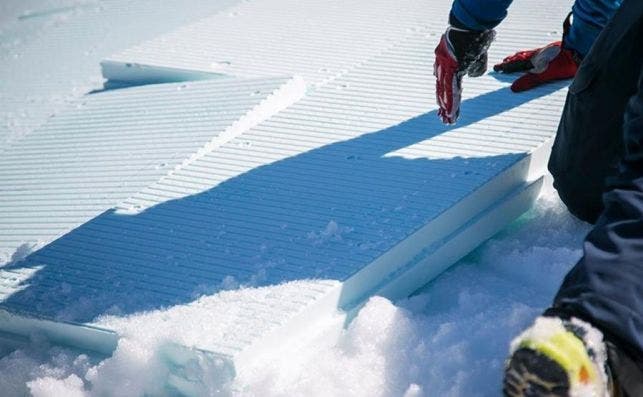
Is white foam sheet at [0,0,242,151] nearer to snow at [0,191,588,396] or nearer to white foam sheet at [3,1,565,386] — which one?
white foam sheet at [3,1,565,386]

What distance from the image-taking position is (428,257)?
1561mm

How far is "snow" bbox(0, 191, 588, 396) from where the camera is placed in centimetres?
130

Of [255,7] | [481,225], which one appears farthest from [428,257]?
[255,7]

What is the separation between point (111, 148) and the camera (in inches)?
84.9

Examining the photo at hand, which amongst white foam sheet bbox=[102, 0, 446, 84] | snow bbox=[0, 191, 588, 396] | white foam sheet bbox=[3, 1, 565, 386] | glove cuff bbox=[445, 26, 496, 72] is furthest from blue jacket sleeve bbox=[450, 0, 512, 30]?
white foam sheet bbox=[102, 0, 446, 84]

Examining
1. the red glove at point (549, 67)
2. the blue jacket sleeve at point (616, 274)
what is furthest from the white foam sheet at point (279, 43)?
the blue jacket sleeve at point (616, 274)

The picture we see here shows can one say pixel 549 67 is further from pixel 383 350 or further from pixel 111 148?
pixel 111 148

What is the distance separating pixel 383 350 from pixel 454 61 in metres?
0.71

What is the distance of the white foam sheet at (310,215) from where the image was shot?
4.85 ft

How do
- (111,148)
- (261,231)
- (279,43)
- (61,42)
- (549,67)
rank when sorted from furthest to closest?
(61,42)
(279,43)
(111,148)
(549,67)
(261,231)

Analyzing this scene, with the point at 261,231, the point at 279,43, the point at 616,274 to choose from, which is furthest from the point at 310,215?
the point at 279,43

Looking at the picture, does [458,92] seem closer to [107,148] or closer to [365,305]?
[365,305]

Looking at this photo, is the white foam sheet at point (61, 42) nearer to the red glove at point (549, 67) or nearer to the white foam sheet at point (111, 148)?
the white foam sheet at point (111, 148)

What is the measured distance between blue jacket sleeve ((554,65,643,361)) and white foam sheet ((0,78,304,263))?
1.16 meters
